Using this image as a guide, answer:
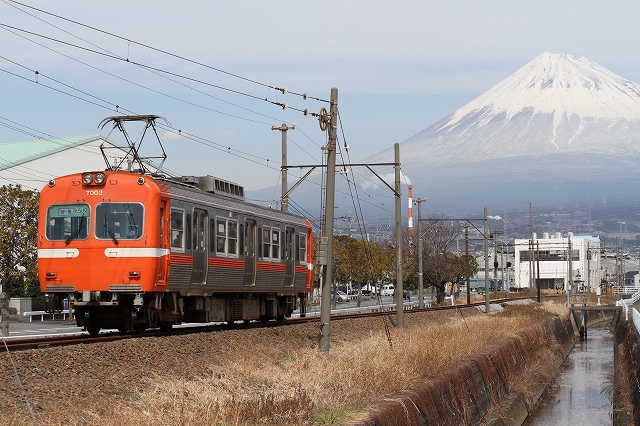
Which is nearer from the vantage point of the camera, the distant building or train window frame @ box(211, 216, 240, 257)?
train window frame @ box(211, 216, 240, 257)

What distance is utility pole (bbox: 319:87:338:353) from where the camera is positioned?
24000 mm

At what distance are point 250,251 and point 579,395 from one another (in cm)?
1376

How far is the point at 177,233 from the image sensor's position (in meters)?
23.0

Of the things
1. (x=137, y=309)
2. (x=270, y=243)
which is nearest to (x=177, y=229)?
(x=137, y=309)

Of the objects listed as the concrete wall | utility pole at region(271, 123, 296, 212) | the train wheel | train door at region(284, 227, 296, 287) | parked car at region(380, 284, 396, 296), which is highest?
utility pole at region(271, 123, 296, 212)

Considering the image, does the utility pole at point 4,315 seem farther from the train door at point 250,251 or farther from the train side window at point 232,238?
the train side window at point 232,238

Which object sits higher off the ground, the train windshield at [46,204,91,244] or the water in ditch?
the train windshield at [46,204,91,244]

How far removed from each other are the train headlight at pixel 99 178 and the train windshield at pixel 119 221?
0.48 meters

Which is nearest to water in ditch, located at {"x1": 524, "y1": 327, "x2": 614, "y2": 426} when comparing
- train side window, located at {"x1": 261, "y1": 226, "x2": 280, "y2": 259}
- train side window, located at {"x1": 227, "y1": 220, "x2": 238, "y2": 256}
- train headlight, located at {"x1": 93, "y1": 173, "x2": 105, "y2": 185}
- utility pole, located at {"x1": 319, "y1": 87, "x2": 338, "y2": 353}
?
utility pole, located at {"x1": 319, "y1": 87, "x2": 338, "y2": 353}

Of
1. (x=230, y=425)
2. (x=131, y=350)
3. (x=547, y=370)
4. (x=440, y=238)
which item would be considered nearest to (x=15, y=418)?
(x=230, y=425)

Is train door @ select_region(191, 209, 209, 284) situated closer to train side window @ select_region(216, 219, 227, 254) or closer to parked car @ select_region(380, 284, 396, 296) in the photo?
train side window @ select_region(216, 219, 227, 254)

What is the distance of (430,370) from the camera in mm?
18250

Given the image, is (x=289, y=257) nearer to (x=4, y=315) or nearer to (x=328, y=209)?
(x=328, y=209)

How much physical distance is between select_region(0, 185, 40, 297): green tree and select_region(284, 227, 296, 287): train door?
14.2 metres
